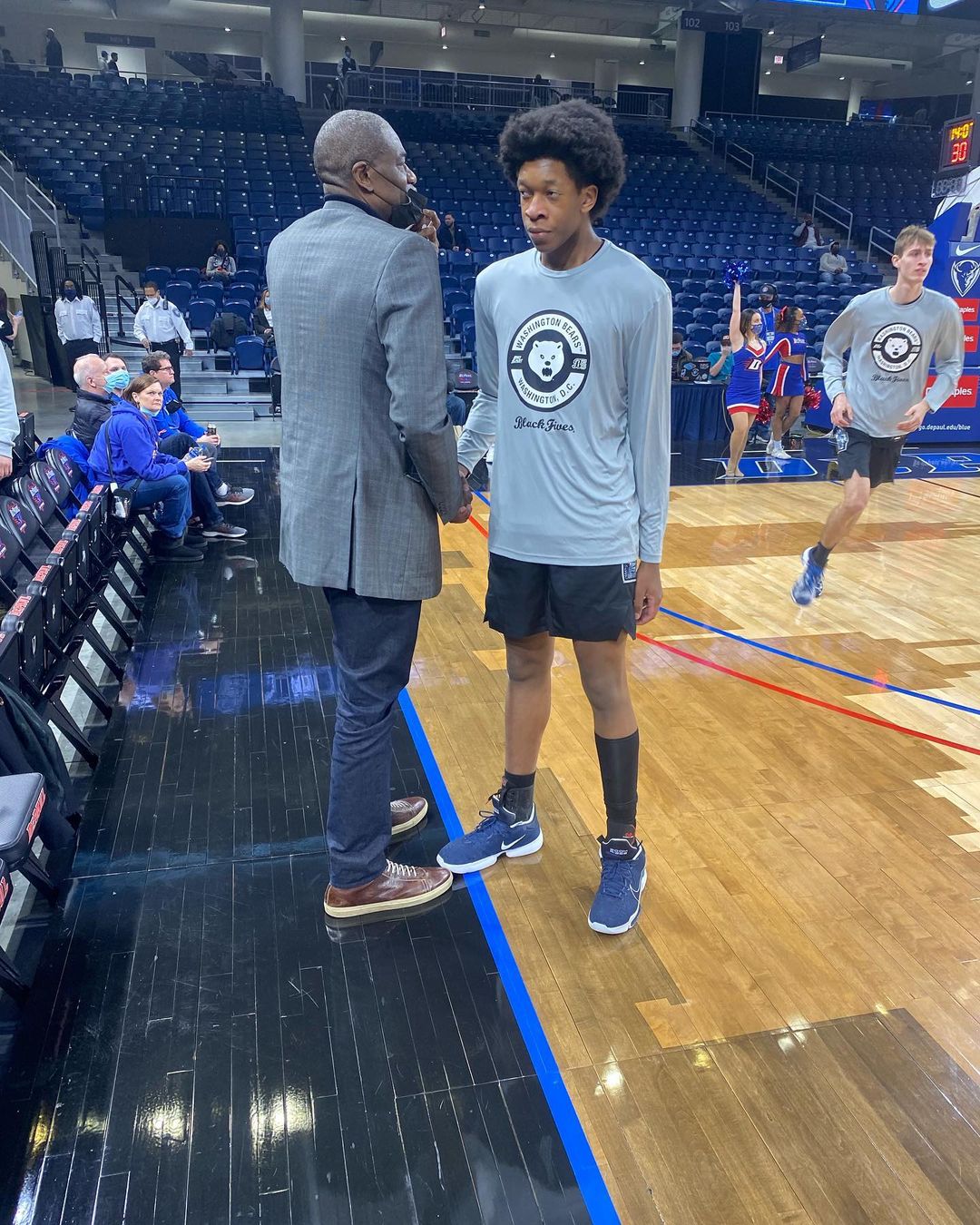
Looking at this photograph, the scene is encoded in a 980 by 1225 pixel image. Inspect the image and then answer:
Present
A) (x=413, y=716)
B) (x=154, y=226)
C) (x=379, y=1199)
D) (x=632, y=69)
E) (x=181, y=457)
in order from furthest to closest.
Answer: (x=632, y=69) → (x=154, y=226) → (x=181, y=457) → (x=413, y=716) → (x=379, y=1199)

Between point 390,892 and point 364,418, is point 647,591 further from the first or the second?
point 390,892

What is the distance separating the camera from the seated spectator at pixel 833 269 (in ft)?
46.3

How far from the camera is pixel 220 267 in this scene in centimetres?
1214

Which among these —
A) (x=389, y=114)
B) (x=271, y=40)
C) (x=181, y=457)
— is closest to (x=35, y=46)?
(x=271, y=40)

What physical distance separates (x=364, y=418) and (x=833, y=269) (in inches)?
571

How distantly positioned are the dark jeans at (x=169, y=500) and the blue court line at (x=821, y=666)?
2.67 meters

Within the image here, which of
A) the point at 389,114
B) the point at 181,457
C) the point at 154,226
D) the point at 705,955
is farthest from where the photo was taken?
the point at 389,114

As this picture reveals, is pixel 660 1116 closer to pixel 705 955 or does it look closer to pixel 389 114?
pixel 705 955

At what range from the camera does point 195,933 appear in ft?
7.40

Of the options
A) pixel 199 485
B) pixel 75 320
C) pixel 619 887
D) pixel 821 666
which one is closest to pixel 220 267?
pixel 75 320

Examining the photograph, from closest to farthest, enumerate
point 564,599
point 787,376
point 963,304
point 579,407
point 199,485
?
point 579,407 < point 564,599 < point 199,485 < point 787,376 < point 963,304

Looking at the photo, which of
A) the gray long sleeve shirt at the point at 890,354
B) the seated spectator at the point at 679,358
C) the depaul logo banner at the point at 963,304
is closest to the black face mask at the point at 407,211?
the gray long sleeve shirt at the point at 890,354

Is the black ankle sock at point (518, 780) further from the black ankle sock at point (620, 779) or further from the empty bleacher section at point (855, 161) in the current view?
the empty bleacher section at point (855, 161)

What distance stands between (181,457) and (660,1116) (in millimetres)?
4606
